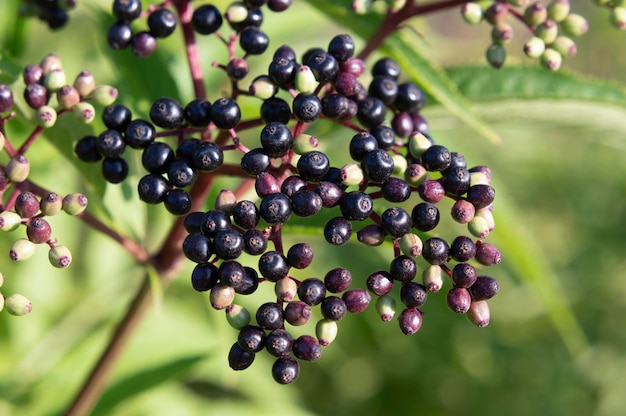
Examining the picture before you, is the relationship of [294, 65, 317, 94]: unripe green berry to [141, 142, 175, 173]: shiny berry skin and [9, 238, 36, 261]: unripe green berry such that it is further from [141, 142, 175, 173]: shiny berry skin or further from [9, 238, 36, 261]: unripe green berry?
[9, 238, 36, 261]: unripe green berry

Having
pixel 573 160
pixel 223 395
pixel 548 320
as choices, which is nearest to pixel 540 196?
pixel 573 160

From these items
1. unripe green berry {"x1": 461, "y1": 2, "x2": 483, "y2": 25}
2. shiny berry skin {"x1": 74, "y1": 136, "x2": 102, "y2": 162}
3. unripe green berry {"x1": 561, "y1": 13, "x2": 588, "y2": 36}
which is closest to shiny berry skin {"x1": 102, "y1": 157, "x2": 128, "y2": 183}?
shiny berry skin {"x1": 74, "y1": 136, "x2": 102, "y2": 162}

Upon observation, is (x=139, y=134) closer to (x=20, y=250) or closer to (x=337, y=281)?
(x=20, y=250)

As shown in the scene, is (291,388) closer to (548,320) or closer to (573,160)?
(548,320)

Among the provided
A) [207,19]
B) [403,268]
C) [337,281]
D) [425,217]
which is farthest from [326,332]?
[207,19]

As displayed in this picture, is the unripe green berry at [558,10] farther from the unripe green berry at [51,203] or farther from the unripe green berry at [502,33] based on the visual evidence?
the unripe green berry at [51,203]

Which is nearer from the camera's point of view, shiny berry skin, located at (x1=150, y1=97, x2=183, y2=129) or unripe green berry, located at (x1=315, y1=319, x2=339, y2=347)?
unripe green berry, located at (x1=315, y1=319, x2=339, y2=347)
